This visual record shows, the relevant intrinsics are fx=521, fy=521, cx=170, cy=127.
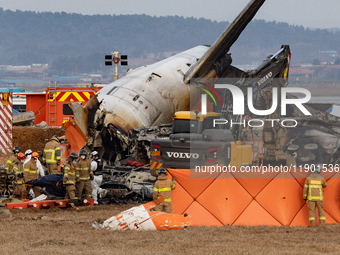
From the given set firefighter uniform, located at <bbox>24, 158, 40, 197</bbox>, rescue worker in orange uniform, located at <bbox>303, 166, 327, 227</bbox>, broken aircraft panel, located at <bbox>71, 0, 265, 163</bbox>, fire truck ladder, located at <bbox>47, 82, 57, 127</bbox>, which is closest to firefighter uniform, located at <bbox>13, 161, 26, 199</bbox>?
firefighter uniform, located at <bbox>24, 158, 40, 197</bbox>

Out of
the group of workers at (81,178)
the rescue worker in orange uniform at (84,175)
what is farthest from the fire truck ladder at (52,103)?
the rescue worker in orange uniform at (84,175)

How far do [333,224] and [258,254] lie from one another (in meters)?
4.82

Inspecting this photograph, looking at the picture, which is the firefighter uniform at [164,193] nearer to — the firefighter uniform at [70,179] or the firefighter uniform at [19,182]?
the firefighter uniform at [70,179]

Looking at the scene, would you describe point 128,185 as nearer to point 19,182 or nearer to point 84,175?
point 84,175

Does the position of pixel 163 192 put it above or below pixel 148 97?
below

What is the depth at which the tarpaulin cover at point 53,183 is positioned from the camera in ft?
54.1

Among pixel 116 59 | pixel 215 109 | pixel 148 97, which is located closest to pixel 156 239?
pixel 215 109

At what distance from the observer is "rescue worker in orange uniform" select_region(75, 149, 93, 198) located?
16.6m

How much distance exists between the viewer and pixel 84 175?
16.6m

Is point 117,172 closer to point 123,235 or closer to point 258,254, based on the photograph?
point 123,235

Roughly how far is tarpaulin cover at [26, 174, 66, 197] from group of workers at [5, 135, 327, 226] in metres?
0.37

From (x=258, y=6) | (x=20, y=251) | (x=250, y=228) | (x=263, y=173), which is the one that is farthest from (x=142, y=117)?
(x=20, y=251)

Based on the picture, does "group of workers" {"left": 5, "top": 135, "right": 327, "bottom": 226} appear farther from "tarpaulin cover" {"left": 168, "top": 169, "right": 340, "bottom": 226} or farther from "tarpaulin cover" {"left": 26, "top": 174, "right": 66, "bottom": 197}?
"tarpaulin cover" {"left": 168, "top": 169, "right": 340, "bottom": 226}

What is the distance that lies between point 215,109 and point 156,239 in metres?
10.9
